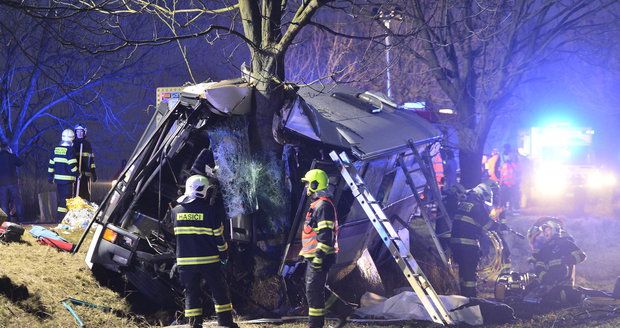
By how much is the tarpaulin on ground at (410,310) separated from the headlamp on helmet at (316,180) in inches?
65.7

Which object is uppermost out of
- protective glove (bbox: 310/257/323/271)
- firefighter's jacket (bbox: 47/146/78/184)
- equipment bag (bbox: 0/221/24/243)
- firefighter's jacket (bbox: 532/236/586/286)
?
firefighter's jacket (bbox: 47/146/78/184)

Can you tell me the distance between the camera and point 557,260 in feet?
31.1

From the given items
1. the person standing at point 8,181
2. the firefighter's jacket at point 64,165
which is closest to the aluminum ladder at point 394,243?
the firefighter's jacket at point 64,165

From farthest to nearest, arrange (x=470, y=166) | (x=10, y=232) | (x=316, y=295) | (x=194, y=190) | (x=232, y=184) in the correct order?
1. (x=470, y=166)
2. (x=10, y=232)
3. (x=232, y=184)
4. (x=316, y=295)
5. (x=194, y=190)

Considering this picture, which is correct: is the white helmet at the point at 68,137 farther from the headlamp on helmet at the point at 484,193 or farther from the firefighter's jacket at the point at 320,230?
the headlamp on helmet at the point at 484,193

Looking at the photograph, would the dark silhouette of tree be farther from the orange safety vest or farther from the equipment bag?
the orange safety vest

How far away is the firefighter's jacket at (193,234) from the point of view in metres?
6.88

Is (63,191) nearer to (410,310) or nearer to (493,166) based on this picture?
(410,310)

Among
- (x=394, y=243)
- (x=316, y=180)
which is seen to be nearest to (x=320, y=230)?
(x=316, y=180)

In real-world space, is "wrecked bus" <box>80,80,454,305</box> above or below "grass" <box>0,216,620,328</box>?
above

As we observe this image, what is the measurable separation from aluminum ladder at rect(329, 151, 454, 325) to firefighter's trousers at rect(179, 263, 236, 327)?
1767mm

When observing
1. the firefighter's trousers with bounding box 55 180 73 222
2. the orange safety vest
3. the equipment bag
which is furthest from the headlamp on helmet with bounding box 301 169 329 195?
the firefighter's trousers with bounding box 55 180 73 222

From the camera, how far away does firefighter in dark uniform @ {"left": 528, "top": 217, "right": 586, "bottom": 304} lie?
930 cm

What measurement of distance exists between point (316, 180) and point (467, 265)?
332 cm
